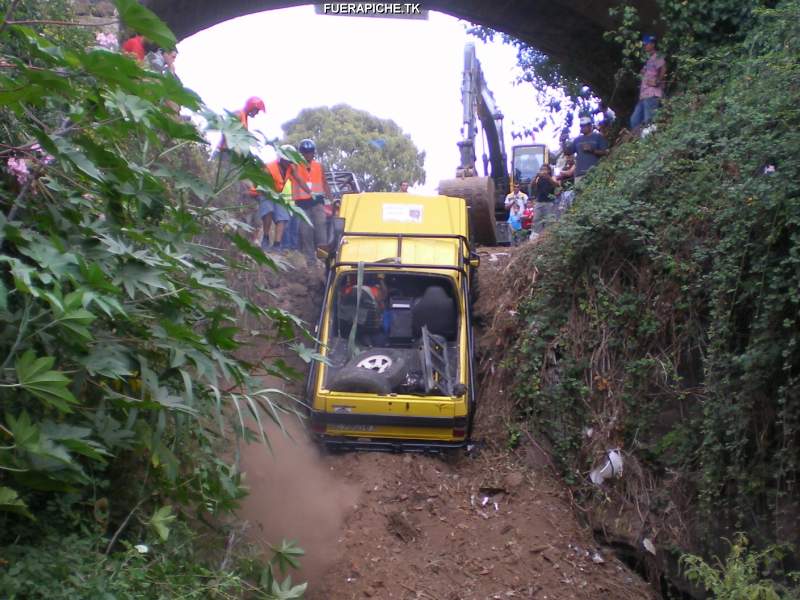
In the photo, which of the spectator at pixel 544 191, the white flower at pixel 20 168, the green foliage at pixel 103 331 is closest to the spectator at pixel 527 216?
the spectator at pixel 544 191

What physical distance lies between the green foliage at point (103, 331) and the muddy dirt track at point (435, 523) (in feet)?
5.43

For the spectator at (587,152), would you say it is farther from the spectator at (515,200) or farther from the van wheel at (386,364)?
the van wheel at (386,364)

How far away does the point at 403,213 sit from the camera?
412 inches

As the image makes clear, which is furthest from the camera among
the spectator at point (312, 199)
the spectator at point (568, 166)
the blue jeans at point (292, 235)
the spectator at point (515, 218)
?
the spectator at point (515, 218)

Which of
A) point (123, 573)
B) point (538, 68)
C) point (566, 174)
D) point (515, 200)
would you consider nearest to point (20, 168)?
point (123, 573)

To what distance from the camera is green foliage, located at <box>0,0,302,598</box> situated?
3.88 metres

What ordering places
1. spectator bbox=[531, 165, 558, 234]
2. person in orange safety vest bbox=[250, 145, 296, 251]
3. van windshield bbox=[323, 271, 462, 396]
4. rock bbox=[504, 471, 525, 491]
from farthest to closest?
1. spectator bbox=[531, 165, 558, 234]
2. person in orange safety vest bbox=[250, 145, 296, 251]
3. van windshield bbox=[323, 271, 462, 396]
4. rock bbox=[504, 471, 525, 491]

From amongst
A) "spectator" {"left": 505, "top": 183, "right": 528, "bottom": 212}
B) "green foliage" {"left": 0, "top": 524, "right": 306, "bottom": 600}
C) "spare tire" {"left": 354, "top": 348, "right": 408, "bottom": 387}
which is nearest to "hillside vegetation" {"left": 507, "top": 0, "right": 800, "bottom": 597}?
"spare tire" {"left": 354, "top": 348, "right": 408, "bottom": 387}

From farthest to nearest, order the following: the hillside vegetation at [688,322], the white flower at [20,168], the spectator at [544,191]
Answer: the spectator at [544,191], the hillside vegetation at [688,322], the white flower at [20,168]

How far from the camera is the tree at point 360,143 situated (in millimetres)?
44031

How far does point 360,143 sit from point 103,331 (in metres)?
40.9

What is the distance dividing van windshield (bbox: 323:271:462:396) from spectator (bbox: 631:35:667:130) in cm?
462

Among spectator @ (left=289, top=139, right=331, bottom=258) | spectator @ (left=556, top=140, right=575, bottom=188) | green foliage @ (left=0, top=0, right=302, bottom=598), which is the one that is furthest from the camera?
spectator @ (left=556, top=140, right=575, bottom=188)

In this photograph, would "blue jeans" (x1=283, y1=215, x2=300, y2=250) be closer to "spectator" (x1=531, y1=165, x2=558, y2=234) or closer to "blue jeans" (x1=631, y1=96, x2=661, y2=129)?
"spectator" (x1=531, y1=165, x2=558, y2=234)
